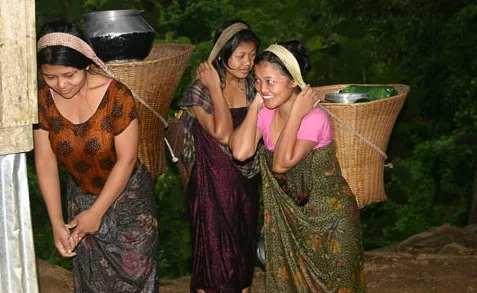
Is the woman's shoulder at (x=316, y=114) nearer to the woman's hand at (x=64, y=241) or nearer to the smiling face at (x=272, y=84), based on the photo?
the smiling face at (x=272, y=84)

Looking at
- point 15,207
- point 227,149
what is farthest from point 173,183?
point 15,207

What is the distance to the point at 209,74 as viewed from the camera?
4832 millimetres

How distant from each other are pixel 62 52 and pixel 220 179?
161 centimetres

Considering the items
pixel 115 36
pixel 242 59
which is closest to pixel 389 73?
pixel 242 59

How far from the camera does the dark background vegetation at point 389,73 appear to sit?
9.48m

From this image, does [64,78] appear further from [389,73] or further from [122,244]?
[389,73]

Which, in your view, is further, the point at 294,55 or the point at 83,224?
the point at 294,55

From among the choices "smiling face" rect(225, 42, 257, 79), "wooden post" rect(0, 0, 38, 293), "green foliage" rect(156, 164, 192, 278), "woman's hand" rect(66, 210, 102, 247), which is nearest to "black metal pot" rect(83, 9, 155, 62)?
"smiling face" rect(225, 42, 257, 79)

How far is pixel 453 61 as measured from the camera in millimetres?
9305

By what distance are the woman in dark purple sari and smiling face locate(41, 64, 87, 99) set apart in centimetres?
115

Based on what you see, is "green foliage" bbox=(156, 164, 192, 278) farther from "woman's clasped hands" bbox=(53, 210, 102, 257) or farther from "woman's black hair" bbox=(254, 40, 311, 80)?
"woman's clasped hands" bbox=(53, 210, 102, 257)

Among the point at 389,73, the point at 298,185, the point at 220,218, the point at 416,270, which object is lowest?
the point at 416,270

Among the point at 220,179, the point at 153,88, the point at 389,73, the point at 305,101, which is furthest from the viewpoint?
the point at 389,73

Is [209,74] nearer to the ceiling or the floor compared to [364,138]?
nearer to the ceiling
